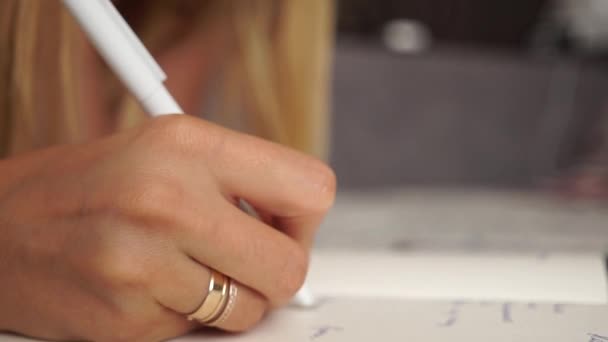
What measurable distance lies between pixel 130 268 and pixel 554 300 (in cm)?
18

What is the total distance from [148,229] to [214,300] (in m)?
0.04

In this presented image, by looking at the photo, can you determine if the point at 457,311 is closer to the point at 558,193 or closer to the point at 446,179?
the point at 558,193

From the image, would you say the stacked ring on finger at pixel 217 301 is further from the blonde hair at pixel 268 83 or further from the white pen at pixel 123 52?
the blonde hair at pixel 268 83

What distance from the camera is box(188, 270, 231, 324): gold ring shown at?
23cm

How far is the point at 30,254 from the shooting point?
9.2 inches

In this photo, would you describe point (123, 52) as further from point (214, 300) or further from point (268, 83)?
point (268, 83)

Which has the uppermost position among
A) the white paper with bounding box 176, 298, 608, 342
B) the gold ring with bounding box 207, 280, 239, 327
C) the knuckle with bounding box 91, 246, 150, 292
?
the knuckle with bounding box 91, 246, 150, 292

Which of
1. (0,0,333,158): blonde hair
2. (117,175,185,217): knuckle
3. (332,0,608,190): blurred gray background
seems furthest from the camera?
(332,0,608,190): blurred gray background

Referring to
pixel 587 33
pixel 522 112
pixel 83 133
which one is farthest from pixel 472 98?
pixel 83 133

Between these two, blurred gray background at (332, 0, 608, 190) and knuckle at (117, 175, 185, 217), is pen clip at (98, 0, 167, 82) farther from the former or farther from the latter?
blurred gray background at (332, 0, 608, 190)

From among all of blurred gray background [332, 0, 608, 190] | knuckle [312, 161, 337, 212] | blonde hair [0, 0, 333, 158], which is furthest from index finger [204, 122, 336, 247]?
blurred gray background [332, 0, 608, 190]

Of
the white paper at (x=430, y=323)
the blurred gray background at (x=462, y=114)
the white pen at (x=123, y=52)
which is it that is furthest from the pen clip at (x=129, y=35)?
the blurred gray background at (x=462, y=114)

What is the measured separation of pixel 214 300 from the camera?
0.23m

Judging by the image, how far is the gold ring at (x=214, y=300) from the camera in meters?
0.23
